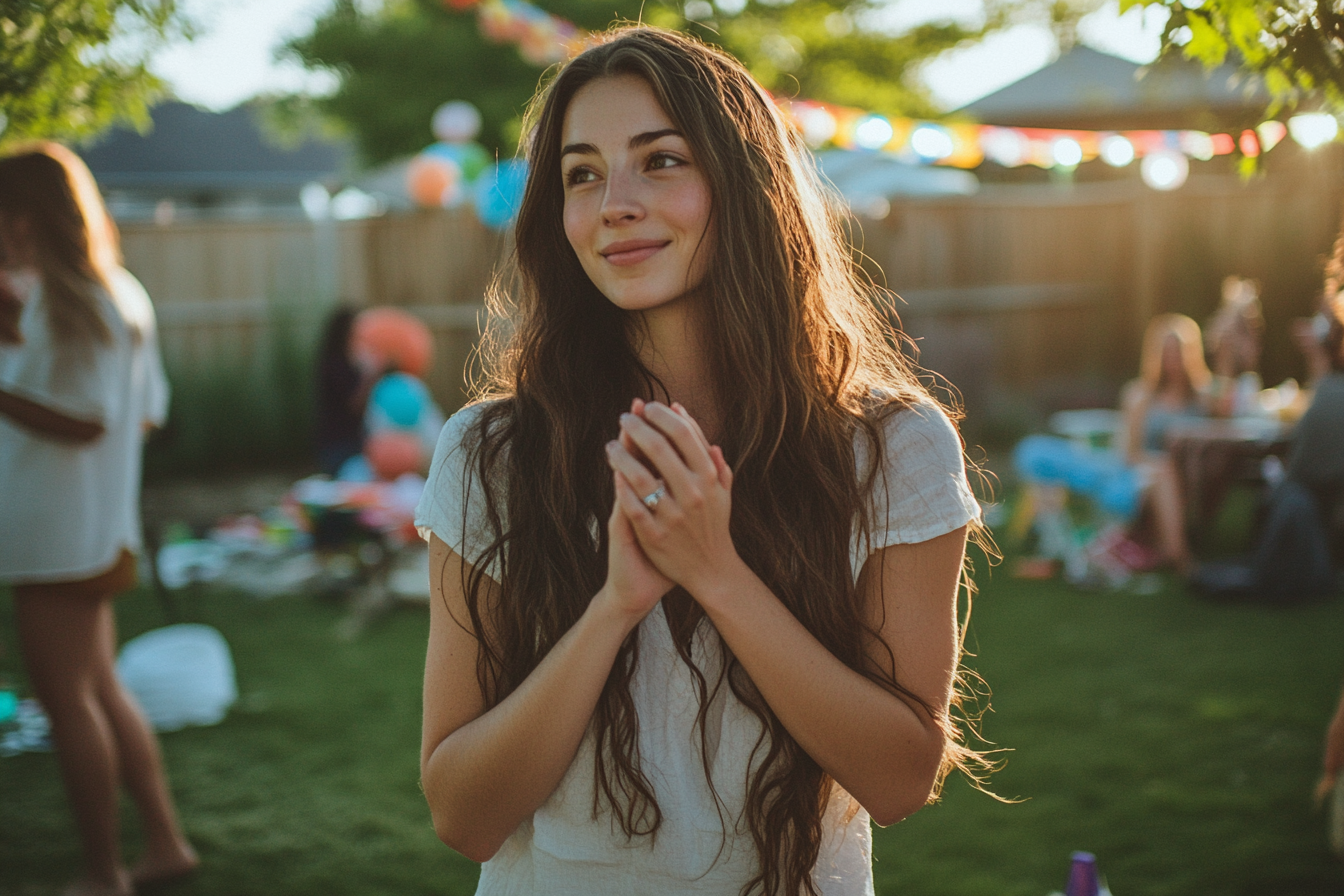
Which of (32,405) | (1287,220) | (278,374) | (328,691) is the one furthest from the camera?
(1287,220)

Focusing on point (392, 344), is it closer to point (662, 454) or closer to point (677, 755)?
point (677, 755)

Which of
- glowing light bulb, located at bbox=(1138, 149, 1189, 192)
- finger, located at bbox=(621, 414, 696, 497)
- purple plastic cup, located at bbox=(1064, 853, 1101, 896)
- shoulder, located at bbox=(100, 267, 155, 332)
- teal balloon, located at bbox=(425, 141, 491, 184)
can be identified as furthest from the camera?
teal balloon, located at bbox=(425, 141, 491, 184)

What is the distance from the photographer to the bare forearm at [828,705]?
1.21m

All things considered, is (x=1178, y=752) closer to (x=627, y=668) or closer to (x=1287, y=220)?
(x=627, y=668)

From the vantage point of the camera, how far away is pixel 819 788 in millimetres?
1327

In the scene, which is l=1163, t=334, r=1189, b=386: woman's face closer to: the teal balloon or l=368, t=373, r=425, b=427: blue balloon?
l=368, t=373, r=425, b=427: blue balloon

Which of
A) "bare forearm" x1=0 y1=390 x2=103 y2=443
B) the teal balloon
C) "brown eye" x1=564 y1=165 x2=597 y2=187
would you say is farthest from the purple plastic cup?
the teal balloon

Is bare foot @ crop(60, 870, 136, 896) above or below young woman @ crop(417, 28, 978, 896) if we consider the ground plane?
below

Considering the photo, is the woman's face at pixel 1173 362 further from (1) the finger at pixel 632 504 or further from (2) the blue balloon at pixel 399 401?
(1) the finger at pixel 632 504

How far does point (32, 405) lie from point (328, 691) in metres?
2.46

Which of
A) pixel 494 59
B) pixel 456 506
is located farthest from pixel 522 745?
pixel 494 59

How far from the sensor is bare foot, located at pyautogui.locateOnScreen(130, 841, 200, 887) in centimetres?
319

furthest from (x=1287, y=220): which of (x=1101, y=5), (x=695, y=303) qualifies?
(x=695, y=303)

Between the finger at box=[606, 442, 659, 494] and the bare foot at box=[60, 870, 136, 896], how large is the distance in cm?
267
